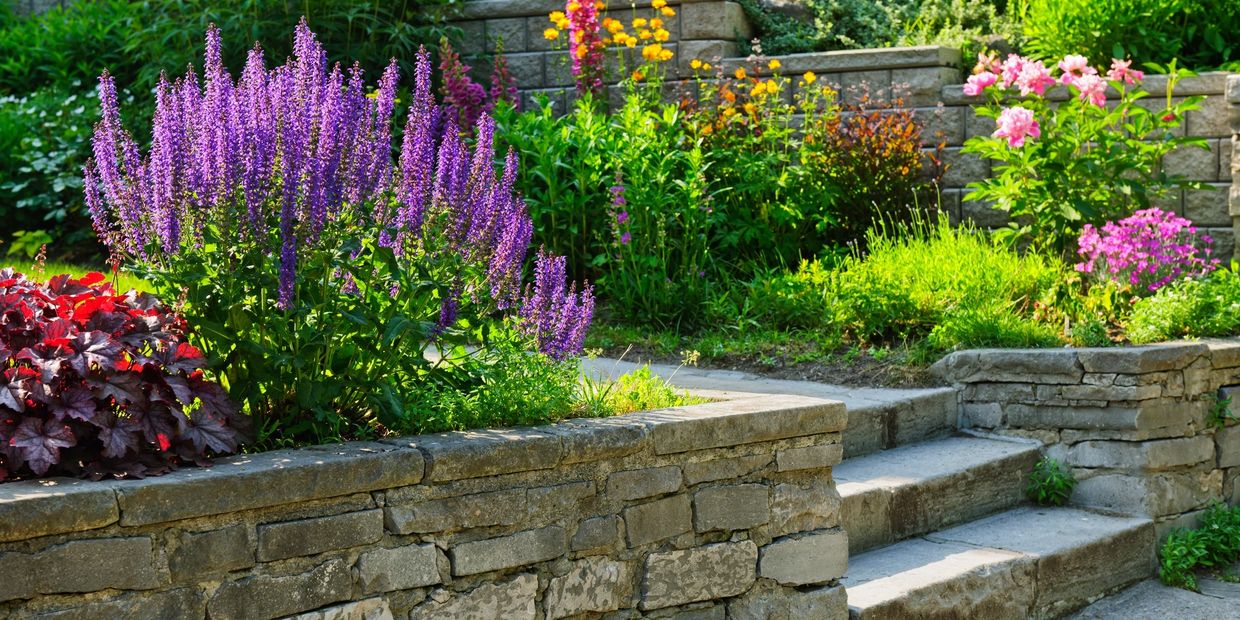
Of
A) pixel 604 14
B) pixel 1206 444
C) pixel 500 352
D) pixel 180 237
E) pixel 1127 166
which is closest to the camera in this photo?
pixel 180 237

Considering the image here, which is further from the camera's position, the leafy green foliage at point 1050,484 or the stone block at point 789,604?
the leafy green foliage at point 1050,484

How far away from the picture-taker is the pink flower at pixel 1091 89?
6047mm

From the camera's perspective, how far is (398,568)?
2.79 meters

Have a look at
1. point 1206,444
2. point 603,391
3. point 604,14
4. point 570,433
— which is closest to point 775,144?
point 604,14

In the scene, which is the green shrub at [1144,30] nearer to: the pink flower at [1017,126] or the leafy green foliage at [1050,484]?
the pink flower at [1017,126]

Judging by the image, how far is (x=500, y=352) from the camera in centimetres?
342

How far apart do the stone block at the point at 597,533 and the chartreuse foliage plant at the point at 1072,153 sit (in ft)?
11.6

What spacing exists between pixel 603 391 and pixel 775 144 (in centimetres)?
394

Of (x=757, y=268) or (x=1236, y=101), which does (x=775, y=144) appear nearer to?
(x=757, y=268)

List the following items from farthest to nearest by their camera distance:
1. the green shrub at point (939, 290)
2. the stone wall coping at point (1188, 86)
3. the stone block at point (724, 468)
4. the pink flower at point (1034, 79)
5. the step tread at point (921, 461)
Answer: the stone wall coping at point (1188, 86) < the pink flower at point (1034, 79) < the green shrub at point (939, 290) < the step tread at point (921, 461) < the stone block at point (724, 468)

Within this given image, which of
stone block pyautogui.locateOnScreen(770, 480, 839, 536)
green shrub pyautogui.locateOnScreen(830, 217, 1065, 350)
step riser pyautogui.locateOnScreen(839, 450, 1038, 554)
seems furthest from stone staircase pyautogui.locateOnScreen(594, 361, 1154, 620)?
green shrub pyautogui.locateOnScreen(830, 217, 1065, 350)

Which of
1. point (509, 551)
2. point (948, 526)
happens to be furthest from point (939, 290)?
point (509, 551)

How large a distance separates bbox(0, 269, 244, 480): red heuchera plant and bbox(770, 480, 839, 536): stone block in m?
1.43

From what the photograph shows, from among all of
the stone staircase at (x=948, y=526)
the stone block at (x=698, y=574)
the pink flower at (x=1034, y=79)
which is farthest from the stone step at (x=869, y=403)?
the pink flower at (x=1034, y=79)
